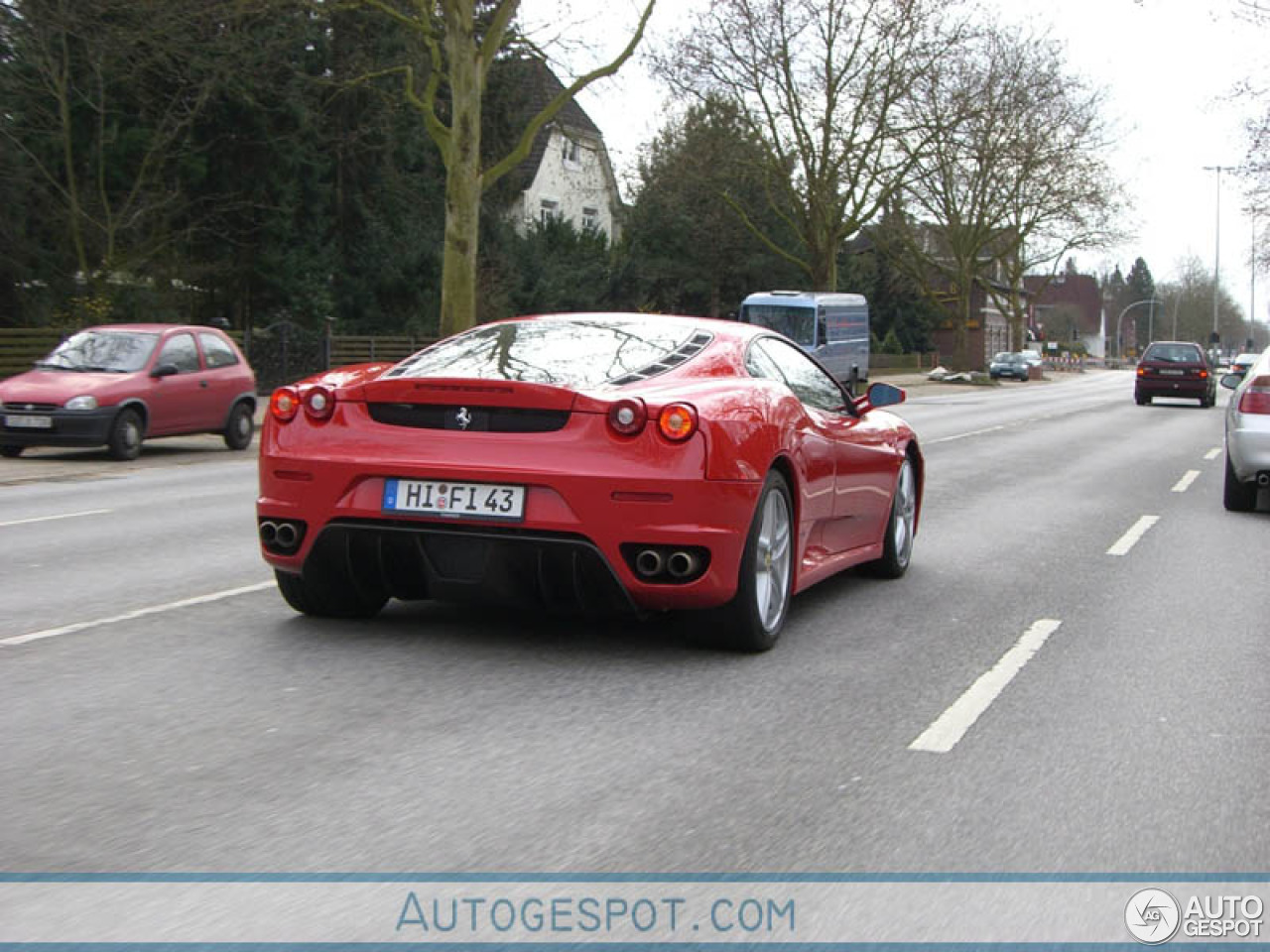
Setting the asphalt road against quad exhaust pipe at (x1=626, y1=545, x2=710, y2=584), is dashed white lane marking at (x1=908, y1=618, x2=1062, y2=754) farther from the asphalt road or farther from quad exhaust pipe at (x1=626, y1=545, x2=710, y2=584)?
quad exhaust pipe at (x1=626, y1=545, x2=710, y2=584)

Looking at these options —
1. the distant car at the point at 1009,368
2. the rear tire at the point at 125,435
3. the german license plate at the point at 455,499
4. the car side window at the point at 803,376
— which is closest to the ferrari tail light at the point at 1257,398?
the car side window at the point at 803,376

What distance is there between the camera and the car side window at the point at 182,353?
18.8 metres

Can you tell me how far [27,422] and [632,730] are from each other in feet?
45.8

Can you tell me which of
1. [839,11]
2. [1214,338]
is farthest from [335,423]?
[1214,338]

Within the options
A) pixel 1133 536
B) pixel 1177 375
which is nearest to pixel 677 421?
pixel 1133 536

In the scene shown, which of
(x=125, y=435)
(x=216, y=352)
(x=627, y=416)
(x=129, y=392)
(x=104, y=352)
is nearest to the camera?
(x=627, y=416)

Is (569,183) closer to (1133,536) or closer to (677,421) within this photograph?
(1133,536)

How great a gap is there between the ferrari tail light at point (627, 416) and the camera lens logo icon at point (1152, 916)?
2.82 metres

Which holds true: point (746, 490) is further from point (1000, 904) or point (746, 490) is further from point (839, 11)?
point (839, 11)

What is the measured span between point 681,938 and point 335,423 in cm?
351

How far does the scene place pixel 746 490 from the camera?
6.24 m

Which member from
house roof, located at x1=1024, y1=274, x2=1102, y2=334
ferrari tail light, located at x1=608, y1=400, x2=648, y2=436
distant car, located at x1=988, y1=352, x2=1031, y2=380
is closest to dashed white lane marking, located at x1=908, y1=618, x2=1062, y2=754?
ferrari tail light, located at x1=608, y1=400, x2=648, y2=436

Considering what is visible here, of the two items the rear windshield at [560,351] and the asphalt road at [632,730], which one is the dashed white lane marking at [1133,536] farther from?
the rear windshield at [560,351]

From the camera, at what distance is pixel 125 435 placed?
58.5 feet
